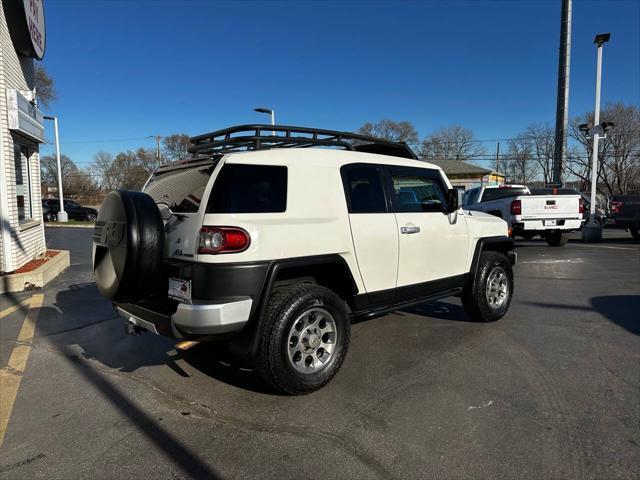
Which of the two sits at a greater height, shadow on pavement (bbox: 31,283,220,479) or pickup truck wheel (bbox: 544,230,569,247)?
pickup truck wheel (bbox: 544,230,569,247)

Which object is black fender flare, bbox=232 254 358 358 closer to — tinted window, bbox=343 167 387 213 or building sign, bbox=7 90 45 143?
tinted window, bbox=343 167 387 213

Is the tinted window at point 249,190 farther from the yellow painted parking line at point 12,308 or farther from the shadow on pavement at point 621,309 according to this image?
the yellow painted parking line at point 12,308

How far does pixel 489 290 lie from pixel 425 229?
4.93 ft

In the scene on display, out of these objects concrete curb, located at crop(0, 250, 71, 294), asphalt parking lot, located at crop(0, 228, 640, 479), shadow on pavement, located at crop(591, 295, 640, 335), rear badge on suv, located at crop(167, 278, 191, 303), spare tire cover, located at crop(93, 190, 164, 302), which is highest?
spare tire cover, located at crop(93, 190, 164, 302)

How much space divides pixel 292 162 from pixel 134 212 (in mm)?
1264

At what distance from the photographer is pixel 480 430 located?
2932mm

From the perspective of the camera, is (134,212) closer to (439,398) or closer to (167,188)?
(167,188)

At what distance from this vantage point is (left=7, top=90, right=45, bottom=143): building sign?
26.4ft

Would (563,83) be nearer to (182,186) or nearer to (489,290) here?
(489,290)

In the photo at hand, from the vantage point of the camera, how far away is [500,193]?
13695 mm

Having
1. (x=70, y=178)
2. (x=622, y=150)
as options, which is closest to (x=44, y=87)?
(x=70, y=178)

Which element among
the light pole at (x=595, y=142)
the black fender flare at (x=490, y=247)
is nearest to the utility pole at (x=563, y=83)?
the light pole at (x=595, y=142)

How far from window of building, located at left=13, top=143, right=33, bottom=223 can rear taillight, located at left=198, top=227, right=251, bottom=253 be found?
8248 mm

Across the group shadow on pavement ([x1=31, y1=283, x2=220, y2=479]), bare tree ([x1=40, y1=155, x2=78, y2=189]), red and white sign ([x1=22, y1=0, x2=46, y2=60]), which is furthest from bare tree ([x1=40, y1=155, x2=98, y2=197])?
shadow on pavement ([x1=31, y1=283, x2=220, y2=479])
